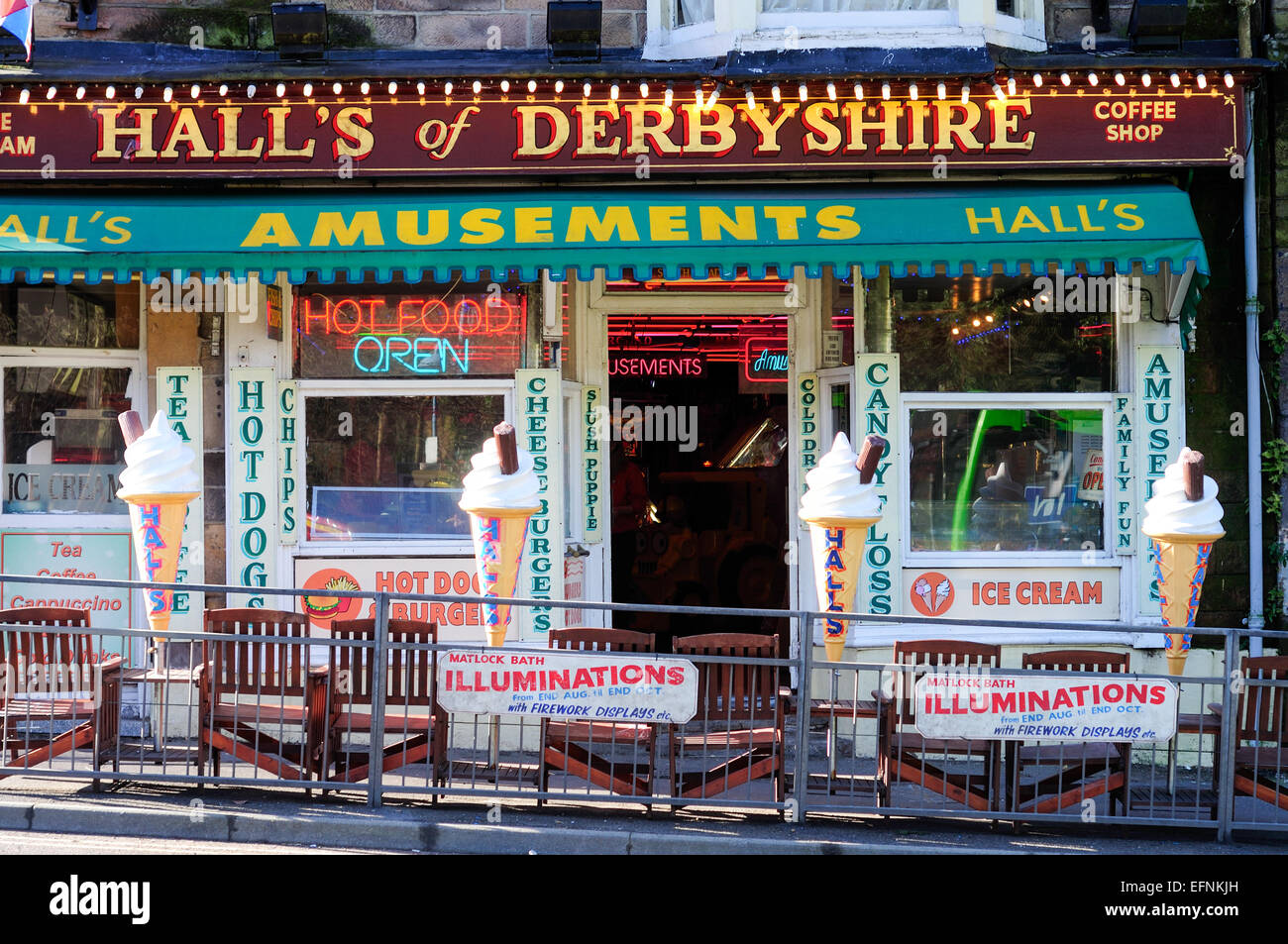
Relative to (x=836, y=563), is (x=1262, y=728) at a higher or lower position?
lower

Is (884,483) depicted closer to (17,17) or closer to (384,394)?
(384,394)

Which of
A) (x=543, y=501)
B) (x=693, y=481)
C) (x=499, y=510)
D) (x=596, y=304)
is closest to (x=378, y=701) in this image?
(x=499, y=510)

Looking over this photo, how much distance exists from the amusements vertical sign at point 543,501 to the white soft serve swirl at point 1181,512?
12.8ft

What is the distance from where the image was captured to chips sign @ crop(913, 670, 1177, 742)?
6805 mm

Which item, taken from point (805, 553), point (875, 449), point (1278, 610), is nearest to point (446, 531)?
point (805, 553)

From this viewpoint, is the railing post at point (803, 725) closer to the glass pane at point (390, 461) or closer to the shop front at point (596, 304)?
the shop front at point (596, 304)

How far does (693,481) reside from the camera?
1245 centimetres

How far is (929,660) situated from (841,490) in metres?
1.08

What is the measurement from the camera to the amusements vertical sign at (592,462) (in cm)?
982

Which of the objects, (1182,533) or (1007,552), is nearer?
(1182,533)

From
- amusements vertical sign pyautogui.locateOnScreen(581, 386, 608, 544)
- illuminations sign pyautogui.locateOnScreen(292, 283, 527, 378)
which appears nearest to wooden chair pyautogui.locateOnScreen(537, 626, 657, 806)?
amusements vertical sign pyautogui.locateOnScreen(581, 386, 608, 544)

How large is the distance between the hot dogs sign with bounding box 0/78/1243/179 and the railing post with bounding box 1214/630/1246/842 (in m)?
3.56

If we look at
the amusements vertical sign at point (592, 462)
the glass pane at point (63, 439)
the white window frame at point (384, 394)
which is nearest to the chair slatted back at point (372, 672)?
the white window frame at point (384, 394)

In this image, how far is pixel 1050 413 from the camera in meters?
9.48
